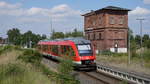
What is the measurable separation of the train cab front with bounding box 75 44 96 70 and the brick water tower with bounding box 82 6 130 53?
31906mm

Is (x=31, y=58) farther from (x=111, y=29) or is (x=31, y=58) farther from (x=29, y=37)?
(x=29, y=37)

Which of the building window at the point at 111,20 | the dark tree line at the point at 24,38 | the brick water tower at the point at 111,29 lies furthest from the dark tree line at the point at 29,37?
the building window at the point at 111,20

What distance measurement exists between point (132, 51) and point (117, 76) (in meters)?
15.8

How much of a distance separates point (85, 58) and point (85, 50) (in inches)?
36.8

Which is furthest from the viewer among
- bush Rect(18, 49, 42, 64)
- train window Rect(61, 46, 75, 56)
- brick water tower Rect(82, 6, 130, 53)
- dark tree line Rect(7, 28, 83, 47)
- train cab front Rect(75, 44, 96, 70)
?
dark tree line Rect(7, 28, 83, 47)

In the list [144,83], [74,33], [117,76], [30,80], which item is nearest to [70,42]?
[117,76]

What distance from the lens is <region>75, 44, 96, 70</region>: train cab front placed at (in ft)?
69.3

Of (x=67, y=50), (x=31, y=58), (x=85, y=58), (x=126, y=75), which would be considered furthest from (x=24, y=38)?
(x=126, y=75)

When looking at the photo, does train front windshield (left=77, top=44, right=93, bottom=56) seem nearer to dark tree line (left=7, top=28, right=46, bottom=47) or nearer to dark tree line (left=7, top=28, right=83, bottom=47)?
dark tree line (left=7, top=28, right=83, bottom=47)

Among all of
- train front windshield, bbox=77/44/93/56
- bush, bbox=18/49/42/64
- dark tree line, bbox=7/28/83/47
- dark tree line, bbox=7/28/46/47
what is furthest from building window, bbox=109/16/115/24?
dark tree line, bbox=7/28/46/47

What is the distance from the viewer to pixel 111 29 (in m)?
54.1

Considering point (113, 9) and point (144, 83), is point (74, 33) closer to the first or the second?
point (113, 9)

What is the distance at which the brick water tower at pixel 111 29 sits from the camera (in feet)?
177

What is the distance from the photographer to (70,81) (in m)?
11.9
